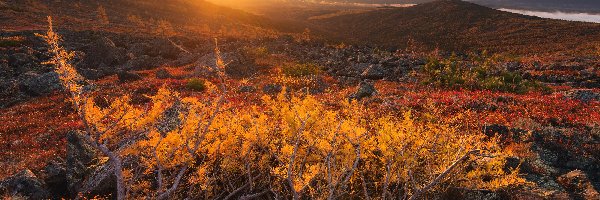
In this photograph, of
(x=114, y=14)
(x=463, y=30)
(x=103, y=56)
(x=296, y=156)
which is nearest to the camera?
(x=296, y=156)

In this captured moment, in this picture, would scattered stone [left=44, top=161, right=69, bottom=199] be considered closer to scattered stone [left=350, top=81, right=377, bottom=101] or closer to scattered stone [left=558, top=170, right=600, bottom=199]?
scattered stone [left=558, top=170, right=600, bottom=199]

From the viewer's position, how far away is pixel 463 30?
334 ft

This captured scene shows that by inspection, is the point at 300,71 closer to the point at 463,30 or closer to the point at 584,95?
the point at 584,95

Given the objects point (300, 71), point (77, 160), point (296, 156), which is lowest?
point (300, 71)

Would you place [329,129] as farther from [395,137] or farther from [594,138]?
[594,138]

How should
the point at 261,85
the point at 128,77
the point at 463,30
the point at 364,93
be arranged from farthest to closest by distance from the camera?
the point at 463,30
the point at 128,77
the point at 261,85
the point at 364,93

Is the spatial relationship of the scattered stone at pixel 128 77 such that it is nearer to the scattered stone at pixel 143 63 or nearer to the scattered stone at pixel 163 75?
the scattered stone at pixel 163 75

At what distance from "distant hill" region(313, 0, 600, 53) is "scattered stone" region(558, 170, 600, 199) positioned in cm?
5676

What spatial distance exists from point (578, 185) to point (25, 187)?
38.8ft

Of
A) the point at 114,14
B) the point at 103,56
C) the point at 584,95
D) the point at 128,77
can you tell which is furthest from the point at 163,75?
the point at 114,14

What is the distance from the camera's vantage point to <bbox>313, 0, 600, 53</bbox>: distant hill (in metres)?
74.4

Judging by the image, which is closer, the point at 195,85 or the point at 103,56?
the point at 195,85

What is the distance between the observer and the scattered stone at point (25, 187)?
714 centimetres

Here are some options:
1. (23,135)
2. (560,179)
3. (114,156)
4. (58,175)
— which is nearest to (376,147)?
(560,179)
